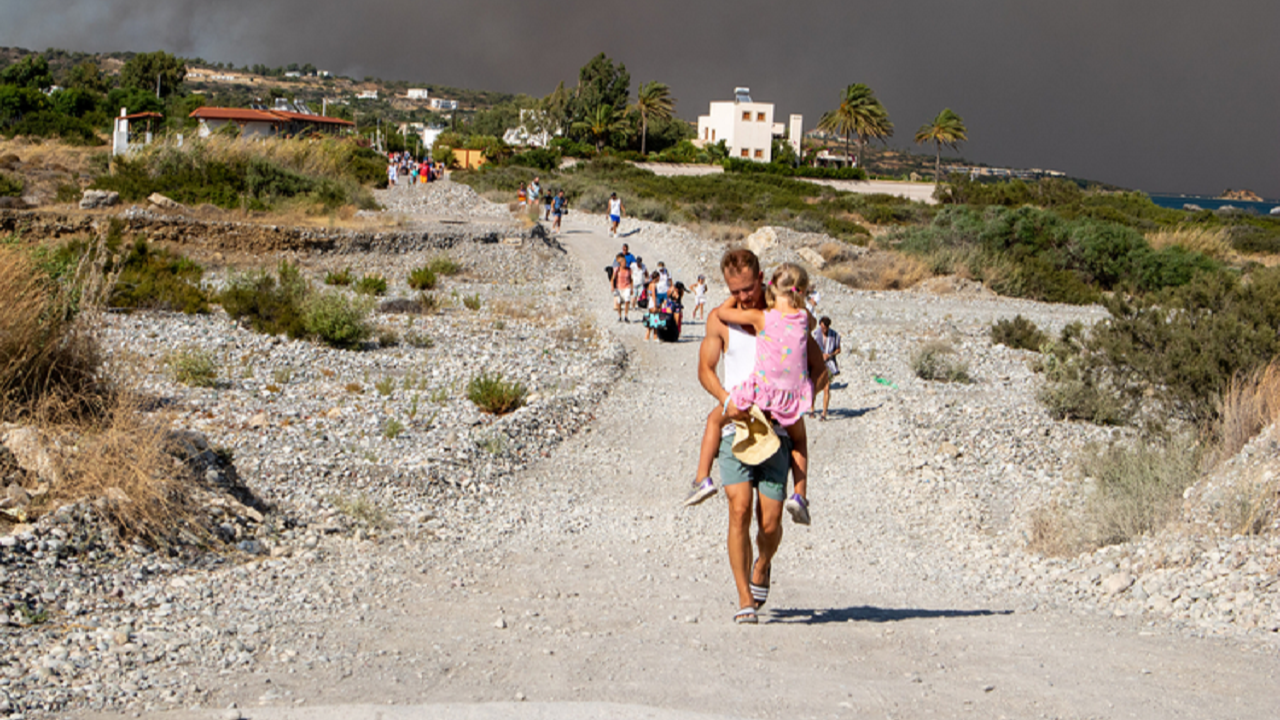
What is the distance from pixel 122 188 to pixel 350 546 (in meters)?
23.9

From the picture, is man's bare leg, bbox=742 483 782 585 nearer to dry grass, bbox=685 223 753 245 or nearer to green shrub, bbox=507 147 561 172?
dry grass, bbox=685 223 753 245

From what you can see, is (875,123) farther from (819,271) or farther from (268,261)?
(268,261)

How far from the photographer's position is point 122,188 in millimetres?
26016

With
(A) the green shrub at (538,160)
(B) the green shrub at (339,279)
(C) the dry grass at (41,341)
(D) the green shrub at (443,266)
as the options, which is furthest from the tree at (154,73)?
(C) the dry grass at (41,341)

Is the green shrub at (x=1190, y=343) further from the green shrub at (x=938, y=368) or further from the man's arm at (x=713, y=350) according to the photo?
the man's arm at (x=713, y=350)

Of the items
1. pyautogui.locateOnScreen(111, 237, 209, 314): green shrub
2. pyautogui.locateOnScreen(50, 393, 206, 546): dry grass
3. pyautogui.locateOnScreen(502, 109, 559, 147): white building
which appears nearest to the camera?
pyautogui.locateOnScreen(50, 393, 206, 546): dry grass

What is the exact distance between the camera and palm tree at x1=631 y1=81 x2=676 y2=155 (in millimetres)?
87188

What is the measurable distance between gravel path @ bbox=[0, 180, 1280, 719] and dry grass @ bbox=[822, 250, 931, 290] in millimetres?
17145

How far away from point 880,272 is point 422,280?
14.4 m

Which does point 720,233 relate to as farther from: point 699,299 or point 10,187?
point 10,187

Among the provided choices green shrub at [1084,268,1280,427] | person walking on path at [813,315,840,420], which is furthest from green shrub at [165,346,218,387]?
green shrub at [1084,268,1280,427]

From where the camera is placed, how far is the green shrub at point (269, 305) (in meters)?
14.5

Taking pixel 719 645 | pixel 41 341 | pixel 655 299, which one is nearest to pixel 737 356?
pixel 719 645

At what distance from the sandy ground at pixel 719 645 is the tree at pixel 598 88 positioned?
273 feet
